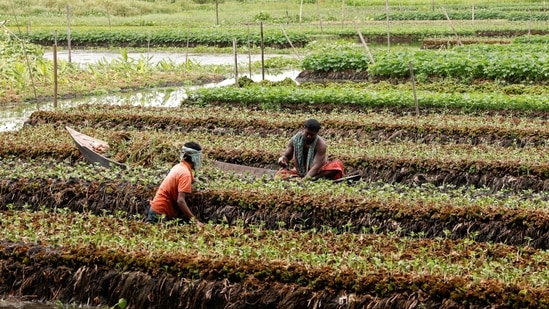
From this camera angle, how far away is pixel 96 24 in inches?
2029

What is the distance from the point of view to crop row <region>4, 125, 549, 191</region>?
14.7 meters

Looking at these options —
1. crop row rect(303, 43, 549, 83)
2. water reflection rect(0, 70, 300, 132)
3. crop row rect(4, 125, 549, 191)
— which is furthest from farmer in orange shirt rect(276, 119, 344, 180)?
crop row rect(303, 43, 549, 83)

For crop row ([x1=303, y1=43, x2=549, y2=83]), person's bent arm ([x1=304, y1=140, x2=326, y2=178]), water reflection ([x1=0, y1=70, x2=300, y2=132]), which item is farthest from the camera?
crop row ([x1=303, y1=43, x2=549, y2=83])

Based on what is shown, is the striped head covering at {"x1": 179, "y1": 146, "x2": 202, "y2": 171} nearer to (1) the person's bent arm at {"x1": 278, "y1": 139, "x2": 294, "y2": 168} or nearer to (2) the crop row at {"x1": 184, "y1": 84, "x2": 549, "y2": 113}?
(1) the person's bent arm at {"x1": 278, "y1": 139, "x2": 294, "y2": 168}

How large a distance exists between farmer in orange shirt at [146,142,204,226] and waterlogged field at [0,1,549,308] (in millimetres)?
533

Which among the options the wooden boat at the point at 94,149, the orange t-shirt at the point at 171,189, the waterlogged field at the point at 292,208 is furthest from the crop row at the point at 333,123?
the orange t-shirt at the point at 171,189

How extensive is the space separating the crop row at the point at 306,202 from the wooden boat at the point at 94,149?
0.42m

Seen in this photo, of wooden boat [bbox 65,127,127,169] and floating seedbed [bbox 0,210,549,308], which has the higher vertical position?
wooden boat [bbox 65,127,127,169]

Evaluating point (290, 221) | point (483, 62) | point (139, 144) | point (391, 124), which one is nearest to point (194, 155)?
point (290, 221)

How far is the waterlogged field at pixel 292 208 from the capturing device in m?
9.26

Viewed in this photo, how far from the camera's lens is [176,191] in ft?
39.2

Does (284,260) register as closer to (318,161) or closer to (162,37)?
(318,161)

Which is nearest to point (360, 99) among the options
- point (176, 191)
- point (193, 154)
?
point (193, 154)

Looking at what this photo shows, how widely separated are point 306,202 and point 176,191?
1.56 metres
